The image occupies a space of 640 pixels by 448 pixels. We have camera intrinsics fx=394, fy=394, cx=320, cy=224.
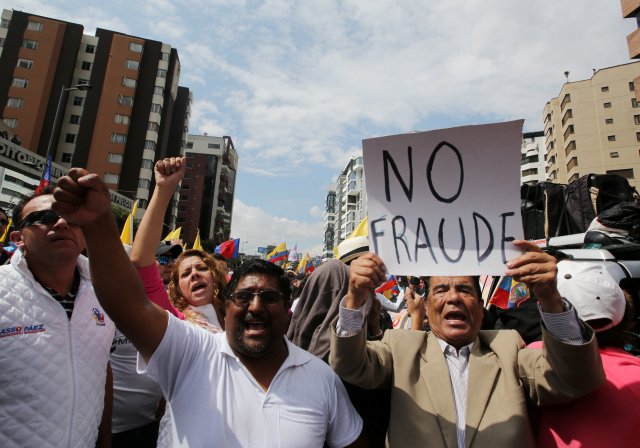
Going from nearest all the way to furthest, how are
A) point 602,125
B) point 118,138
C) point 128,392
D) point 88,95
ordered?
1. point 128,392
2. point 118,138
3. point 88,95
4. point 602,125

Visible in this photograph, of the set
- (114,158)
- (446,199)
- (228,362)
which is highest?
(114,158)

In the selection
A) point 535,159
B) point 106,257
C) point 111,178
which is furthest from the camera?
point 535,159

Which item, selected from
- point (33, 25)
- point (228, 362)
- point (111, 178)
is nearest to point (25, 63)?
point (33, 25)

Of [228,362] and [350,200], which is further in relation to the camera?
[350,200]

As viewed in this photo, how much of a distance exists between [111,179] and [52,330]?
4768 centimetres

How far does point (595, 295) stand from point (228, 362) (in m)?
1.66

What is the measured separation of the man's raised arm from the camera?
4.29 feet

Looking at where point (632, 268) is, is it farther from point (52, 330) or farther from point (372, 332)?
point (52, 330)

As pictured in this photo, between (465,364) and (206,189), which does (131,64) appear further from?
(465,364)

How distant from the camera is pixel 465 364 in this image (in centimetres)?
185

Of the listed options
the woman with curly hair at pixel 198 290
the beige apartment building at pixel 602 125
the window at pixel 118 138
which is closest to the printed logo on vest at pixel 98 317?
the woman with curly hair at pixel 198 290

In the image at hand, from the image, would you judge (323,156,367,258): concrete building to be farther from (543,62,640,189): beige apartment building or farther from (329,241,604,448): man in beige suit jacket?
(329,241,604,448): man in beige suit jacket

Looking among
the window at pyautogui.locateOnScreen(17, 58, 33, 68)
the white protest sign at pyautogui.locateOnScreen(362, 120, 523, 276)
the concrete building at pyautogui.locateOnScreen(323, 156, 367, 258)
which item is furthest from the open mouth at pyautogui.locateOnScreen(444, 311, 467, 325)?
the concrete building at pyautogui.locateOnScreen(323, 156, 367, 258)

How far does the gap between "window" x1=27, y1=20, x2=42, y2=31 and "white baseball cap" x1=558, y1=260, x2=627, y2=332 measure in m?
57.7
